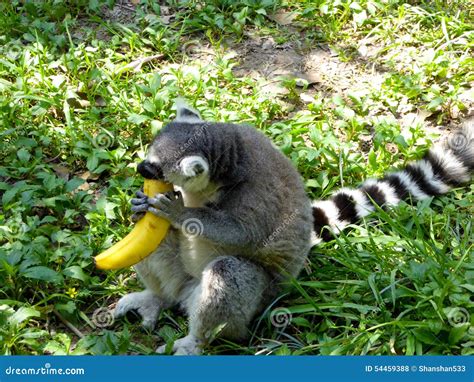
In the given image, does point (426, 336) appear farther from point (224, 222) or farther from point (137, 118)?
point (137, 118)

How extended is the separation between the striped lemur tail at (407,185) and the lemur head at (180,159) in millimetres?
1332

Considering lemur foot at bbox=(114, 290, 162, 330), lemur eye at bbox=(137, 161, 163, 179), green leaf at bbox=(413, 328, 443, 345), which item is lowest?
lemur foot at bbox=(114, 290, 162, 330)

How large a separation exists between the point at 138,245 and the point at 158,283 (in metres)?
0.58

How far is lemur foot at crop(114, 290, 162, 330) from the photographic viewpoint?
5777 mm

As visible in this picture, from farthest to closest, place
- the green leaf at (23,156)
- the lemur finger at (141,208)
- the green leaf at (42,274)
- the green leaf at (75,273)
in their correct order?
the green leaf at (23,156)
the green leaf at (75,273)
the green leaf at (42,274)
the lemur finger at (141,208)

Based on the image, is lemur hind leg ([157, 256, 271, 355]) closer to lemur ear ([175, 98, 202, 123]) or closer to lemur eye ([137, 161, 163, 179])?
lemur eye ([137, 161, 163, 179])

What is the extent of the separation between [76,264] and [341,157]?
283 cm

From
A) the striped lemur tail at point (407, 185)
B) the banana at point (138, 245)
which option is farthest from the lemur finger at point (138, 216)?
the striped lemur tail at point (407, 185)

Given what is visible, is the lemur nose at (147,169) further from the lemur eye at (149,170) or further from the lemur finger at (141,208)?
the lemur finger at (141,208)

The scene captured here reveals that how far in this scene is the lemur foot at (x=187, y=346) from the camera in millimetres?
5289

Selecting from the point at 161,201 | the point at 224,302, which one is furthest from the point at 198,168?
the point at 224,302

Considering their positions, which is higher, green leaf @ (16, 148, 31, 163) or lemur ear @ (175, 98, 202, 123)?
lemur ear @ (175, 98, 202, 123)

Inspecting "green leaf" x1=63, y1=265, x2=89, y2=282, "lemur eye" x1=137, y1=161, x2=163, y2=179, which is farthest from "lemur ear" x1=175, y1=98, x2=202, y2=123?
"green leaf" x1=63, y1=265, x2=89, y2=282

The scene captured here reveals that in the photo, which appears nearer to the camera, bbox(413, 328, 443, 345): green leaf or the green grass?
bbox(413, 328, 443, 345): green leaf
